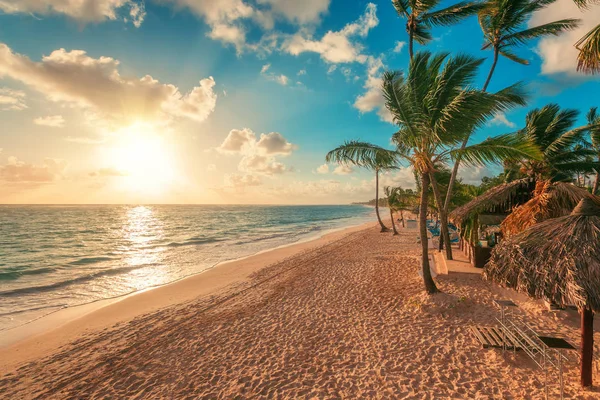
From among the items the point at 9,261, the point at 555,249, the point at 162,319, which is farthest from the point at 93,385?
the point at 9,261

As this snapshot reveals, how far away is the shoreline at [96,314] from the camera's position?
6998 mm

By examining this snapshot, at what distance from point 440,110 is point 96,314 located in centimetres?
1233

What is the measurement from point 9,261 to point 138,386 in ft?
67.3

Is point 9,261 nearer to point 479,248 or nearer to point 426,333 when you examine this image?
point 426,333

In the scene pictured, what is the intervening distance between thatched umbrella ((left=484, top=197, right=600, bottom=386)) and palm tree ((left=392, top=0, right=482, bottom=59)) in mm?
7541

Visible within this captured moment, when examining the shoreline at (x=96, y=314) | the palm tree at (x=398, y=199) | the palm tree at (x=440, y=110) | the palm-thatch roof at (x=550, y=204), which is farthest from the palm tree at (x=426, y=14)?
the palm tree at (x=398, y=199)

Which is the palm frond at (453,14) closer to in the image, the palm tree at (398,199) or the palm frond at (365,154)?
the palm frond at (365,154)

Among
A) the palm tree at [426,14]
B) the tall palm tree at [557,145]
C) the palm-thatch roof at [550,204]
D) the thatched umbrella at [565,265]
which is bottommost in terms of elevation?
the thatched umbrella at [565,265]

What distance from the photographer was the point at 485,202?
10406 mm

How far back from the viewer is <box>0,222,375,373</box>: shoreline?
7.00 m

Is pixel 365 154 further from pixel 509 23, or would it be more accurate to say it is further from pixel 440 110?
pixel 509 23

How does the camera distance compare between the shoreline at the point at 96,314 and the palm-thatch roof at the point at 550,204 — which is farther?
the palm-thatch roof at the point at 550,204

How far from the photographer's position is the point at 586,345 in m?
4.17

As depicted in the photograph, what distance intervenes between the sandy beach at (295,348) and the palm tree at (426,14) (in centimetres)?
871
